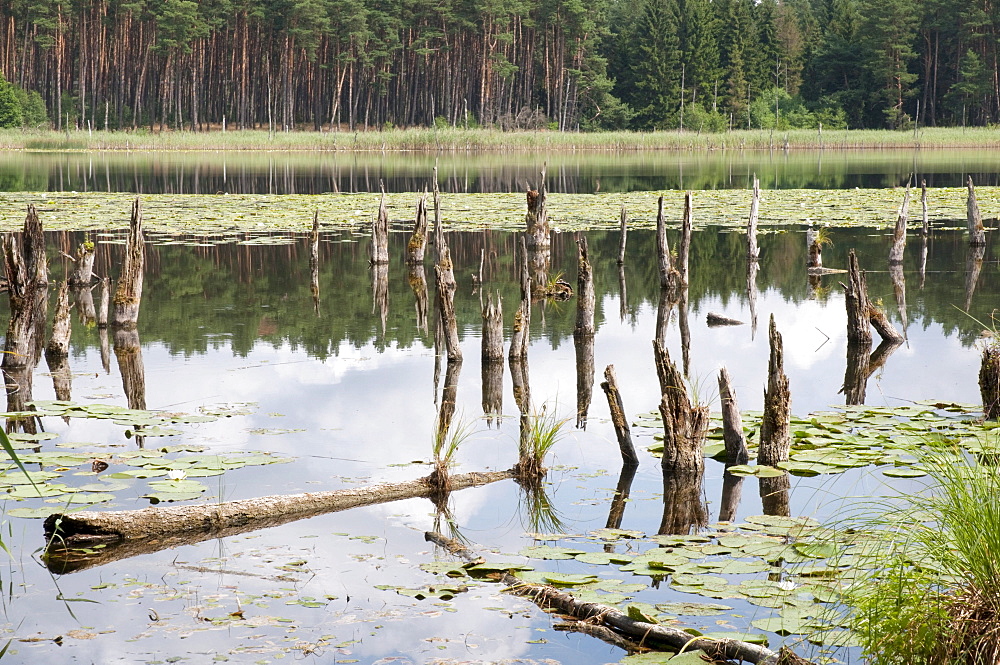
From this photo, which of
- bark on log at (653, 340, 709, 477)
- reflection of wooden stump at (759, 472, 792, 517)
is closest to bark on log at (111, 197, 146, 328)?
bark on log at (653, 340, 709, 477)

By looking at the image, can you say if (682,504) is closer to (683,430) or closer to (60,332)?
(683,430)

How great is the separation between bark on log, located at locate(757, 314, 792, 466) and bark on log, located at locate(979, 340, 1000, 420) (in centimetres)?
218

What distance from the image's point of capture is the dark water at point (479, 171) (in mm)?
38500

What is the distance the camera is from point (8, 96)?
65.4m

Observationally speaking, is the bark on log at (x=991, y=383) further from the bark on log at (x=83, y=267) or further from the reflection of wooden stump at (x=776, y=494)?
the bark on log at (x=83, y=267)

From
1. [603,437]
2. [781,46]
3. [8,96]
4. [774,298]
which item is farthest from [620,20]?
[603,437]

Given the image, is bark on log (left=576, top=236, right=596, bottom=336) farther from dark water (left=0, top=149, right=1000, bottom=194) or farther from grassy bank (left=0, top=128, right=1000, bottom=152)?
grassy bank (left=0, top=128, right=1000, bottom=152)

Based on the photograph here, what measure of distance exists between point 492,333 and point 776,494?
5.20 meters

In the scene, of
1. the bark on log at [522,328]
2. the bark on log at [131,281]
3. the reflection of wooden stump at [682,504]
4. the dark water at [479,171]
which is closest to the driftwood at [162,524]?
the reflection of wooden stump at [682,504]

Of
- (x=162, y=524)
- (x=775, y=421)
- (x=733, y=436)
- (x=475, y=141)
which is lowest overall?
(x=162, y=524)

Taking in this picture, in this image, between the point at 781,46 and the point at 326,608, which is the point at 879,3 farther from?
the point at 326,608

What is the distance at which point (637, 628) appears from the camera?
495 centimetres

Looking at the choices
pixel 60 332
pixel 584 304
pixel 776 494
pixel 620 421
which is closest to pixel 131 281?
pixel 60 332

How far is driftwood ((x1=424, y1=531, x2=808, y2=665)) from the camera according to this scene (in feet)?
15.0
